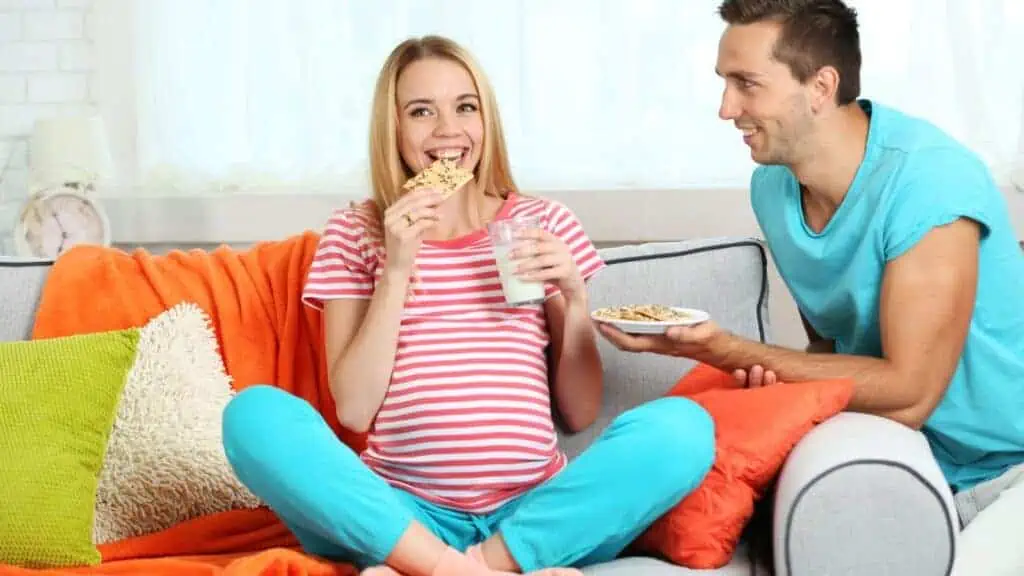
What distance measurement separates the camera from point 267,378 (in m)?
2.42

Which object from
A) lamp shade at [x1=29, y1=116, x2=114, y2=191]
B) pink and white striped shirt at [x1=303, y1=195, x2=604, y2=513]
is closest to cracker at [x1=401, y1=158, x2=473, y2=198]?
pink and white striped shirt at [x1=303, y1=195, x2=604, y2=513]

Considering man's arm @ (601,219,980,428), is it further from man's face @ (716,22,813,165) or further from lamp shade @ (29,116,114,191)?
lamp shade @ (29,116,114,191)

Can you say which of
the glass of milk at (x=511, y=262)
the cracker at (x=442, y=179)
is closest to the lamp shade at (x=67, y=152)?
the cracker at (x=442, y=179)

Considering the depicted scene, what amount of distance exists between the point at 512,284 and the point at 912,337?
24.8 inches

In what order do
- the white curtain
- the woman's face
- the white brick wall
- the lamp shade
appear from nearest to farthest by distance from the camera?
the woman's face < the white curtain < the lamp shade < the white brick wall

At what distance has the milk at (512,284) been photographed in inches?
82.1

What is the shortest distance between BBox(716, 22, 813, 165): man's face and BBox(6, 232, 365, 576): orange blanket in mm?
818

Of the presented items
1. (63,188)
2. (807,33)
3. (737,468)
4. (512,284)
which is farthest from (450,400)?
(63,188)

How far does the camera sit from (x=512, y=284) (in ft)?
6.88

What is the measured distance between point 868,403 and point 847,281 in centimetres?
24

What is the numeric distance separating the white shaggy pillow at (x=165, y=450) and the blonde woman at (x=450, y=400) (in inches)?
10.7

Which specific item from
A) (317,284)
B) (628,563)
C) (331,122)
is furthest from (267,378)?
(331,122)

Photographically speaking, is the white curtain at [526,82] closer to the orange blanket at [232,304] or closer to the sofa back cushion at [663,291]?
the sofa back cushion at [663,291]

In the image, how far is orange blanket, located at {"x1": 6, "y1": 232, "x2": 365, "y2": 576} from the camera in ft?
7.90
